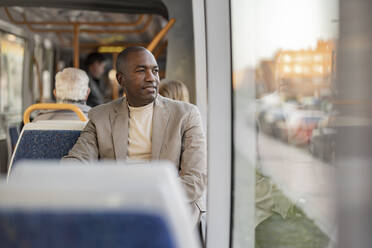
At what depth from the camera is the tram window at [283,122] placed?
4.83ft

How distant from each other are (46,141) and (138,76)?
0.66 metres

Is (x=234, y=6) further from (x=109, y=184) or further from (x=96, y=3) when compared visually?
(x=96, y=3)

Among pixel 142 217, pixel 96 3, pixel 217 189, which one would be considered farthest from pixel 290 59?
pixel 96 3

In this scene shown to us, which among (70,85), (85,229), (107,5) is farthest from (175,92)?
(85,229)

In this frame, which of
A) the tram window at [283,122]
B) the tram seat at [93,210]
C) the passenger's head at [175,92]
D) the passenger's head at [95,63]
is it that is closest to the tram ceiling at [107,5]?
the passenger's head at [95,63]

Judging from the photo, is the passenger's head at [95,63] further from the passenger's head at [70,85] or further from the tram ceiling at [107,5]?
the passenger's head at [70,85]

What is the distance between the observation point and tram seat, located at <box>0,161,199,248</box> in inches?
26.6

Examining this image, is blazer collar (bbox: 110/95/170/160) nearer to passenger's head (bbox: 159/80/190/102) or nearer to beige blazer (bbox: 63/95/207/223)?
beige blazer (bbox: 63/95/207/223)

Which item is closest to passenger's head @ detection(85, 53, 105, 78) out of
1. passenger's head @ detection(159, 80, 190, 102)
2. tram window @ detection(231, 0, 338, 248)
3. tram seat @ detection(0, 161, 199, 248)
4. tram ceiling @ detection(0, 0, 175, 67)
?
tram ceiling @ detection(0, 0, 175, 67)

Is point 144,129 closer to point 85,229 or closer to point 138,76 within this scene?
point 138,76

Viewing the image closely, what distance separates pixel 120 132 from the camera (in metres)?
2.38

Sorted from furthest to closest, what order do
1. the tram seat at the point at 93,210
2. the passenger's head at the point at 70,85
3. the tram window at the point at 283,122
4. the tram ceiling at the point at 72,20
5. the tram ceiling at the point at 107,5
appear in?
the tram ceiling at the point at 72,20
the tram ceiling at the point at 107,5
the passenger's head at the point at 70,85
the tram window at the point at 283,122
the tram seat at the point at 93,210

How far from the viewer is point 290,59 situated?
170 cm

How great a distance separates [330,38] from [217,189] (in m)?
1.03
